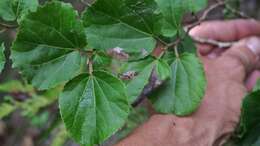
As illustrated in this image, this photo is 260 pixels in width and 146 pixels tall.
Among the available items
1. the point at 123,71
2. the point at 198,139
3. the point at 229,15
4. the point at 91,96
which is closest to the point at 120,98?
the point at 91,96

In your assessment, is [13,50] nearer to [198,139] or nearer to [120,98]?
[120,98]

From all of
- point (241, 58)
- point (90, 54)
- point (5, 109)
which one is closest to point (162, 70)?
point (90, 54)

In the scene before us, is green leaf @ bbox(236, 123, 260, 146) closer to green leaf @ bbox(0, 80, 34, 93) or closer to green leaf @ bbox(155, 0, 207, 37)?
green leaf @ bbox(155, 0, 207, 37)

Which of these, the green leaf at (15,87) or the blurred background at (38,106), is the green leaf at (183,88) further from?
the green leaf at (15,87)

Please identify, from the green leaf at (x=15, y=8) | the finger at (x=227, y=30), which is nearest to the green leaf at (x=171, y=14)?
the green leaf at (x=15, y=8)

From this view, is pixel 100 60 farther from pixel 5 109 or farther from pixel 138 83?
pixel 5 109
